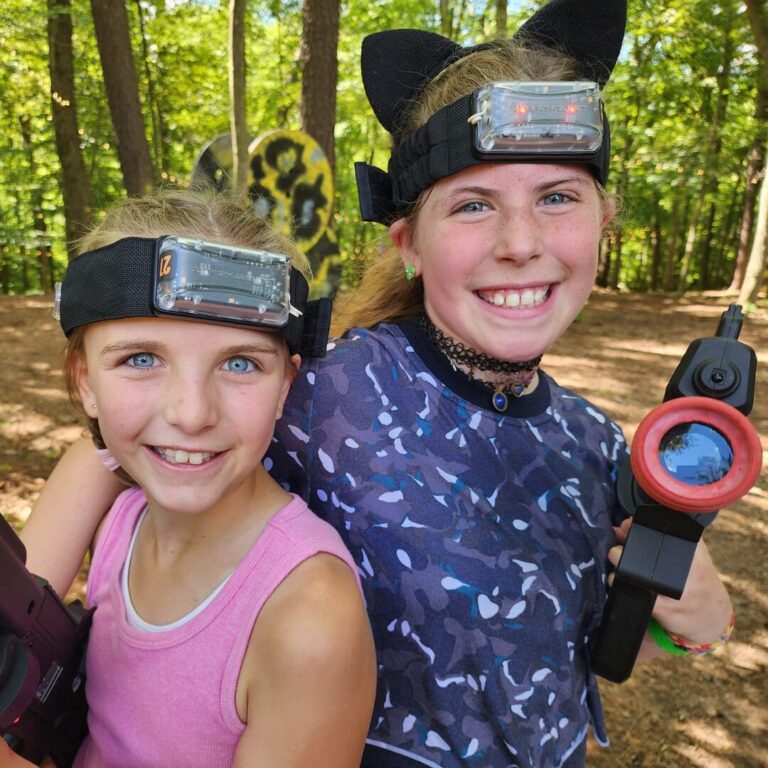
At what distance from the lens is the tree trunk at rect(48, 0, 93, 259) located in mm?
9812

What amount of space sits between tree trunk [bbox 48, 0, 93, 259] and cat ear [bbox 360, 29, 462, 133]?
9.23 meters

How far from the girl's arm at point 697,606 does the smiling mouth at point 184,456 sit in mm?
931

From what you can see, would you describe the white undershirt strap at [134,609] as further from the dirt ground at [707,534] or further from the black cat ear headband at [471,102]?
the black cat ear headband at [471,102]

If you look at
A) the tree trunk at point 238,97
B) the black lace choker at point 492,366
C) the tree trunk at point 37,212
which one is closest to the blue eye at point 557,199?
the black lace choker at point 492,366

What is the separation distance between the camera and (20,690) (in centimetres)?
109

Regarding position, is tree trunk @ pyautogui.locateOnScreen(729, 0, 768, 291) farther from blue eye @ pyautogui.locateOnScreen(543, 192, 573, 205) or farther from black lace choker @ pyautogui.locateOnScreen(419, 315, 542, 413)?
black lace choker @ pyautogui.locateOnScreen(419, 315, 542, 413)

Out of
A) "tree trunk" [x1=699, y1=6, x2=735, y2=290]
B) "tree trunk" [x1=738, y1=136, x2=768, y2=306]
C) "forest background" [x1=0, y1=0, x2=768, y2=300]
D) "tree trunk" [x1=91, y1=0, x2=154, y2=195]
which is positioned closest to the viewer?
"tree trunk" [x1=91, y1=0, x2=154, y2=195]

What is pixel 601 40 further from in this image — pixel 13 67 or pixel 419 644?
pixel 13 67

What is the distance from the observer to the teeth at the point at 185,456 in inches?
48.6

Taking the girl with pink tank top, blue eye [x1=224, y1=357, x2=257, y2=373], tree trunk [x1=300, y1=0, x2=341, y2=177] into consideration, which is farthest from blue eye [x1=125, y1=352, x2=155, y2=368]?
tree trunk [x1=300, y1=0, x2=341, y2=177]

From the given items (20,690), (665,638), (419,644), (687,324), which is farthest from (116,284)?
(687,324)

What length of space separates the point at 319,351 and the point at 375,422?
0.20m

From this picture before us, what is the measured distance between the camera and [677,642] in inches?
62.1

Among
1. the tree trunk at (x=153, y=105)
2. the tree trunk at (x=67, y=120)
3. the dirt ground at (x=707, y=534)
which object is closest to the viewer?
the dirt ground at (x=707, y=534)
